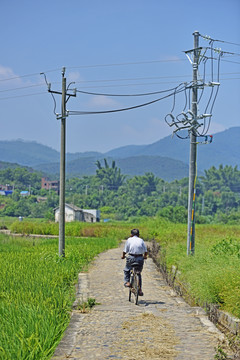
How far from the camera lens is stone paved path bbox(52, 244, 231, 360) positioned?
Answer: 7.38 metres

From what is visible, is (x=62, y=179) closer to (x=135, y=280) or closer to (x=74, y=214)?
(x=135, y=280)

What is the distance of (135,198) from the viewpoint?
11856cm

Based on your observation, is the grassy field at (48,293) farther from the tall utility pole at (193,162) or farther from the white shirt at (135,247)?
the white shirt at (135,247)

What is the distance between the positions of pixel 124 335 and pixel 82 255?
12.6 meters

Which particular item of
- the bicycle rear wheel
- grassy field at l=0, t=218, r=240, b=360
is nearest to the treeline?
grassy field at l=0, t=218, r=240, b=360

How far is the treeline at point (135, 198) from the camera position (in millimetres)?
107188

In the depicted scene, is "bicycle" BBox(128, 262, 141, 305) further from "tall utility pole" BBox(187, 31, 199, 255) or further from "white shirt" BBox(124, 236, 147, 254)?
"tall utility pole" BBox(187, 31, 199, 255)

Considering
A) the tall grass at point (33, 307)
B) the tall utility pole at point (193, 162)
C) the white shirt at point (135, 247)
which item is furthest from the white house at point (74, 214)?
the white shirt at point (135, 247)

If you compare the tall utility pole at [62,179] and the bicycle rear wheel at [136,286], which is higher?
the tall utility pole at [62,179]

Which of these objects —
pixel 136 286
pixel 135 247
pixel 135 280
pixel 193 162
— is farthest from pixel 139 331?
pixel 193 162

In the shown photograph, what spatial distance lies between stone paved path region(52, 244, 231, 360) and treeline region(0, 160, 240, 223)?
69228 millimetres

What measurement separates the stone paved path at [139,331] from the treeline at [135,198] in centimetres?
6923

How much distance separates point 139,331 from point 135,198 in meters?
110

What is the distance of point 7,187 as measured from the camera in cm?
16362
